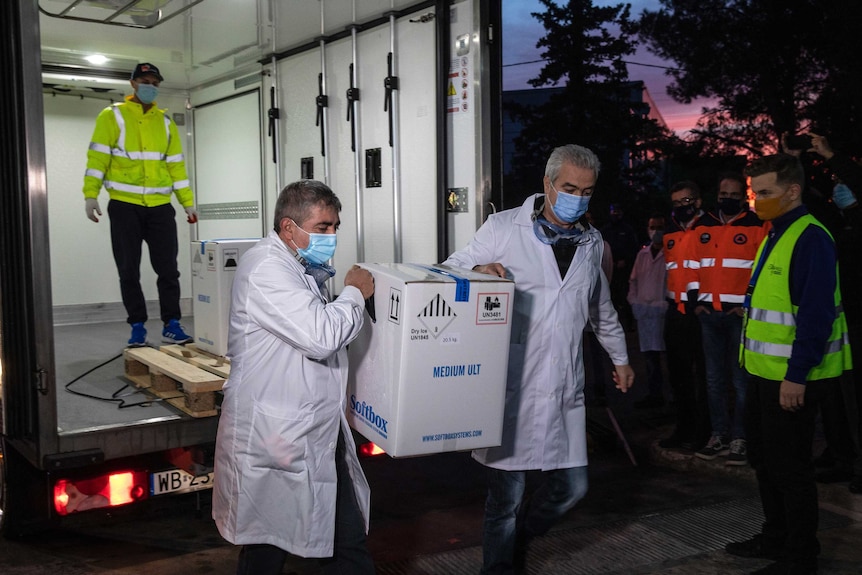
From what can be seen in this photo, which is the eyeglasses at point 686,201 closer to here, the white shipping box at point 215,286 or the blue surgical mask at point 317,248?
the white shipping box at point 215,286

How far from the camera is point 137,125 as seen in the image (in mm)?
5906

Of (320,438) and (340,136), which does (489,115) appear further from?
(320,438)

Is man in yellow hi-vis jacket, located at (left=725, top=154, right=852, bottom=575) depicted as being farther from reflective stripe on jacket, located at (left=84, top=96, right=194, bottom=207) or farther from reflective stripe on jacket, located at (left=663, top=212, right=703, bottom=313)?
reflective stripe on jacket, located at (left=84, top=96, right=194, bottom=207)

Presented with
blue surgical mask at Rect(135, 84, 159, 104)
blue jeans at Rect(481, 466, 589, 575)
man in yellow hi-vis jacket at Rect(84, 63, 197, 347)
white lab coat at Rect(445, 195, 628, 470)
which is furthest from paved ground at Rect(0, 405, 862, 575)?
blue surgical mask at Rect(135, 84, 159, 104)

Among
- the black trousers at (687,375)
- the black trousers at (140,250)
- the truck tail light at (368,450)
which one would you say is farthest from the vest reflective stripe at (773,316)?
the black trousers at (140,250)

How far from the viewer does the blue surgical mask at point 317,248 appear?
300 cm

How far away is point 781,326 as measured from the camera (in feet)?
12.4

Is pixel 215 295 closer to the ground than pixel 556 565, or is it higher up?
higher up

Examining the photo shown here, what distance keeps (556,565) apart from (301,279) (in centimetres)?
215

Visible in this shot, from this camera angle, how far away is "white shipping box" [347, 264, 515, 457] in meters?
2.79

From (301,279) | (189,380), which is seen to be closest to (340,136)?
(189,380)

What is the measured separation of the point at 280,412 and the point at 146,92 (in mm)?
3710

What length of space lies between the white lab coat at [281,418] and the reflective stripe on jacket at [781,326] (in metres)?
2.02

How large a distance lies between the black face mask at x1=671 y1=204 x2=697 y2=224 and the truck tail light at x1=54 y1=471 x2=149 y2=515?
4.16m
